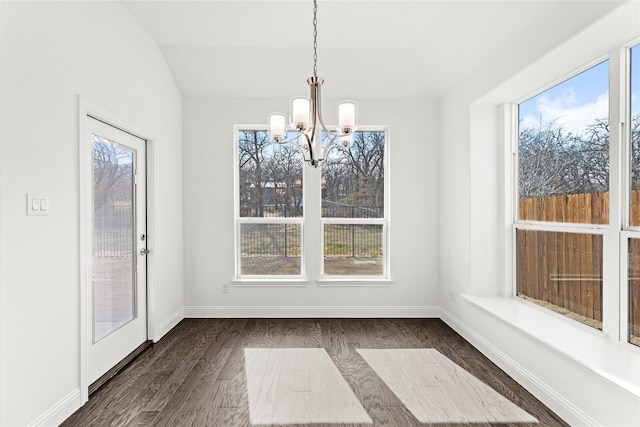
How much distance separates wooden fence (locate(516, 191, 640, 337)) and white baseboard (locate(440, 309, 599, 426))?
1.81ft

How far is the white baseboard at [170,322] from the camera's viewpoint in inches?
151

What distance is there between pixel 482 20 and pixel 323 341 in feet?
10.2

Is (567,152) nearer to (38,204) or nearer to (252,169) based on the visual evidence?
(252,169)

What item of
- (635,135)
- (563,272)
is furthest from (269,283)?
(635,135)

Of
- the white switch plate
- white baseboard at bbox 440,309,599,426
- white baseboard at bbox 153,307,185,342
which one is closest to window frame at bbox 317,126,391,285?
white baseboard at bbox 440,309,599,426

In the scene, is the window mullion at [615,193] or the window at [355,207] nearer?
the window mullion at [615,193]

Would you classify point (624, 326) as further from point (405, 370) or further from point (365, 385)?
point (365, 385)

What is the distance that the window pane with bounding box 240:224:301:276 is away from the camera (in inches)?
181

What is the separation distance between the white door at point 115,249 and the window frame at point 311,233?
1160mm

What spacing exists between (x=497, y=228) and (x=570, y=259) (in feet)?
3.06

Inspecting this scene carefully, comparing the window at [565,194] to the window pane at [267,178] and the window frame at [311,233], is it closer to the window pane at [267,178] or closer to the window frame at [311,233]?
the window frame at [311,233]

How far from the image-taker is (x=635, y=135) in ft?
7.50

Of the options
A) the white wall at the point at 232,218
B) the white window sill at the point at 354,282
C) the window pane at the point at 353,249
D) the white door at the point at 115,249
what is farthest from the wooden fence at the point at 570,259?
the white door at the point at 115,249

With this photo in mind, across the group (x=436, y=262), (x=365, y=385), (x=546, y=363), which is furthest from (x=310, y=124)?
(x=436, y=262)
